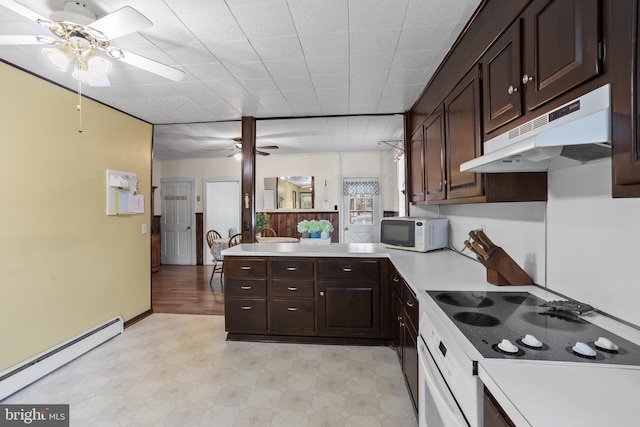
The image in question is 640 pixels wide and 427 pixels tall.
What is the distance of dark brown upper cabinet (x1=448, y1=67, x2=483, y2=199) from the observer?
61.8 inches

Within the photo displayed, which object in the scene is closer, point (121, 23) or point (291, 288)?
point (121, 23)

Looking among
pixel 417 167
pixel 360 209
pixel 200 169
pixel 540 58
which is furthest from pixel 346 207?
pixel 540 58

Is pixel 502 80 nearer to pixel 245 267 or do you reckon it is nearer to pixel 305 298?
pixel 305 298

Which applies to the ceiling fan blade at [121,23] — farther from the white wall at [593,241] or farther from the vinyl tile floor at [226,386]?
the vinyl tile floor at [226,386]

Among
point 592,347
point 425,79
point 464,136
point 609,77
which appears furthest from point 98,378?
point 425,79

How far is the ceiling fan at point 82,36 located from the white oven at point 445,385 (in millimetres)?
1941

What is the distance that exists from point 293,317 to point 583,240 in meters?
2.19

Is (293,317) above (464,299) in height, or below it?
below

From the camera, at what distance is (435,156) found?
2.32 m

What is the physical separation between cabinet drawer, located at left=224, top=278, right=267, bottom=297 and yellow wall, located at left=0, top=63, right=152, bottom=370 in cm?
131

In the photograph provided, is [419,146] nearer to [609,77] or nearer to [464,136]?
[464,136]

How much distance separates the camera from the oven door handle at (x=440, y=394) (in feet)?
3.09

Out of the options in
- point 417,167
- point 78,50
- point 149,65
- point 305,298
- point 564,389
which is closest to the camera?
point 564,389

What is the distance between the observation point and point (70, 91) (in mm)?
2562
